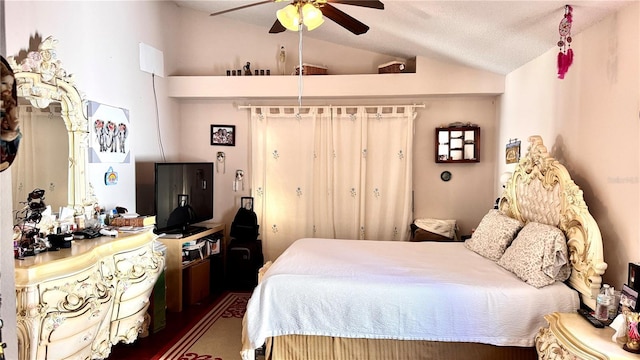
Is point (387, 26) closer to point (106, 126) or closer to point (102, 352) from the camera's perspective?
point (106, 126)

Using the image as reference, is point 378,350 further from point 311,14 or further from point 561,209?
point 311,14

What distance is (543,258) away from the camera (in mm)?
2230

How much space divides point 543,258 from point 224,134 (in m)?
3.56

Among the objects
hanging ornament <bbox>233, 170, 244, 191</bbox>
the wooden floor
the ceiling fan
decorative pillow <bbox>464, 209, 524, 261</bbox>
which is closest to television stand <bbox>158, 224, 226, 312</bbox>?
the wooden floor

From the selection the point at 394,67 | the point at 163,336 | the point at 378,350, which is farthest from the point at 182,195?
the point at 394,67

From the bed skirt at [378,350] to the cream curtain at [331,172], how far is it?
6.37 ft

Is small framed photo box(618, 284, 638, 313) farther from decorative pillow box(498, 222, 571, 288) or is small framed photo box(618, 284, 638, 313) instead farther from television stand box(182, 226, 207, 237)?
television stand box(182, 226, 207, 237)

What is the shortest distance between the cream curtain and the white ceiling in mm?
775

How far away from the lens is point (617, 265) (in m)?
2.08

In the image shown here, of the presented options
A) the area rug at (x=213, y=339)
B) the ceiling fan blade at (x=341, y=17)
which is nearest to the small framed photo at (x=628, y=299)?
the ceiling fan blade at (x=341, y=17)

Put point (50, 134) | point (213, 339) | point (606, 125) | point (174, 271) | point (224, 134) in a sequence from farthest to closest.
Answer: point (224, 134) → point (174, 271) → point (213, 339) → point (50, 134) → point (606, 125)

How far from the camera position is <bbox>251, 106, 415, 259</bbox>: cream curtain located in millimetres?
4223

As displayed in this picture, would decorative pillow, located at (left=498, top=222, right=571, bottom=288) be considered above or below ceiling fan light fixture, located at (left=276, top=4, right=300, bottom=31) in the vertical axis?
below

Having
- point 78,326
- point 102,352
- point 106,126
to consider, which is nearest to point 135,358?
point 102,352
